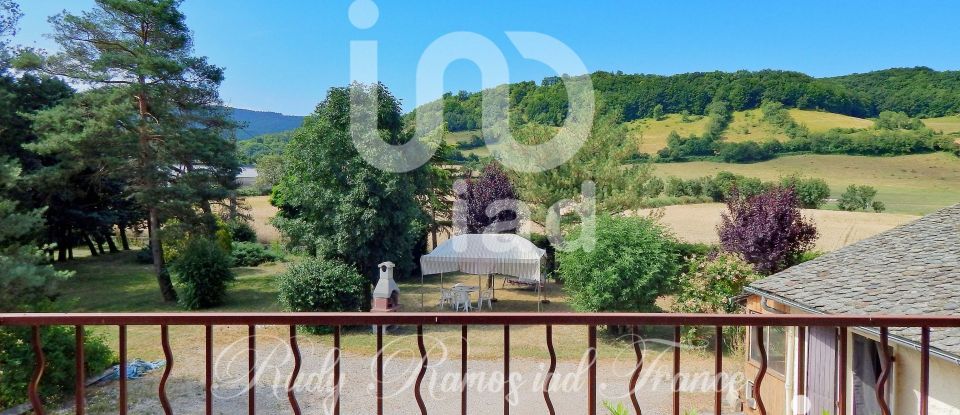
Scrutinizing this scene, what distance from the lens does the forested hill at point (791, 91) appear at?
41.5m

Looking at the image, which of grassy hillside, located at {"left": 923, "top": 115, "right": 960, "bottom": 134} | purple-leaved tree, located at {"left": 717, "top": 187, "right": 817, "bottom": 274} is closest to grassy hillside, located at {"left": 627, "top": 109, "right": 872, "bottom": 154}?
grassy hillside, located at {"left": 923, "top": 115, "right": 960, "bottom": 134}

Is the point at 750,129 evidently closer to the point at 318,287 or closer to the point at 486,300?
the point at 486,300

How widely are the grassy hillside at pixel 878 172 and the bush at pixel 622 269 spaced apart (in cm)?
2434

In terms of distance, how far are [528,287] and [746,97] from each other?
35164 mm

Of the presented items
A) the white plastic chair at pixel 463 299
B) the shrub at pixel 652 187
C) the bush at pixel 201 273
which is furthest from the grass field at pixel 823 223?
the bush at pixel 201 273

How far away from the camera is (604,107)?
26969mm

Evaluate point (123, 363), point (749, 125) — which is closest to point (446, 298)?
point (123, 363)

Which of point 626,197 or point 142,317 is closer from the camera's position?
point 142,317

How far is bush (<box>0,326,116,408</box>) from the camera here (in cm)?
751

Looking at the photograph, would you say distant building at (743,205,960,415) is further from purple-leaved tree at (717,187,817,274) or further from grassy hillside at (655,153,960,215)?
grassy hillside at (655,153,960,215)

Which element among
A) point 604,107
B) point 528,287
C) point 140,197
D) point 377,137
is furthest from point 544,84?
point 140,197

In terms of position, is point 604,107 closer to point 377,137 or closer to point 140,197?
point 377,137

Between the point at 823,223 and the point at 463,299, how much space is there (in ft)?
65.3

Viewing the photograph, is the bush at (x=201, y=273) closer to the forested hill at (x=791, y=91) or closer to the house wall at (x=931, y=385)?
the house wall at (x=931, y=385)
